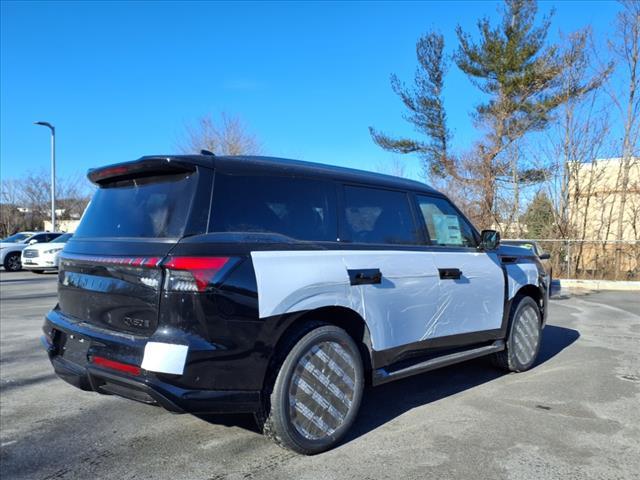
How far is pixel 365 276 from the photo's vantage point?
12.3 ft

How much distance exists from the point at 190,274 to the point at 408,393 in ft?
9.39

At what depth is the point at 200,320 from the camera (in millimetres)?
2928

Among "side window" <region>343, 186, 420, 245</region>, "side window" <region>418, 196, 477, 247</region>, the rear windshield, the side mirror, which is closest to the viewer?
the rear windshield

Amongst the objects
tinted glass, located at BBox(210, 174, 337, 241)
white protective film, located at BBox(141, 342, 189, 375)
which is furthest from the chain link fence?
white protective film, located at BBox(141, 342, 189, 375)

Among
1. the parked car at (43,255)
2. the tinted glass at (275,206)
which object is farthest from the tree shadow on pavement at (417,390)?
the parked car at (43,255)

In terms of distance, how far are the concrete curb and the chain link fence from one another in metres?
0.97

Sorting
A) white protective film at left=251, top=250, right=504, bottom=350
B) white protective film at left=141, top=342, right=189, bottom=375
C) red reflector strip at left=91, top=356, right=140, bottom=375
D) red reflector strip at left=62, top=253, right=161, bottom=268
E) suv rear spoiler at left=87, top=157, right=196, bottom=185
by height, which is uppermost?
suv rear spoiler at left=87, top=157, right=196, bottom=185

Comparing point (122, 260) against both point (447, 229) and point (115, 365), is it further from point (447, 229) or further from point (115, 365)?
point (447, 229)

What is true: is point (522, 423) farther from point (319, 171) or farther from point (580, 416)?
point (319, 171)

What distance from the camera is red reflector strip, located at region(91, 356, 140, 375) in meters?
3.00

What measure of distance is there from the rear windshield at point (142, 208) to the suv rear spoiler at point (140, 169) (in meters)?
0.04

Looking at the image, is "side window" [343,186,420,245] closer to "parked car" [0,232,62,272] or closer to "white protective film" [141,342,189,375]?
"white protective film" [141,342,189,375]

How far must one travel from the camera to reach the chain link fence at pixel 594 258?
1734 centimetres

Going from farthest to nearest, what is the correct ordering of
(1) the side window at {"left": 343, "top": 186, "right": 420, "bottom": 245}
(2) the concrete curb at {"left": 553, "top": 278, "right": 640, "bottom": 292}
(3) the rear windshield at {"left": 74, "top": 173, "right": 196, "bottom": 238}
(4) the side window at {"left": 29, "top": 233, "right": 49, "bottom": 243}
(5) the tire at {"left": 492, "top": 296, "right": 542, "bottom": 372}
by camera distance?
(4) the side window at {"left": 29, "top": 233, "right": 49, "bottom": 243} → (2) the concrete curb at {"left": 553, "top": 278, "right": 640, "bottom": 292} → (5) the tire at {"left": 492, "top": 296, "right": 542, "bottom": 372} → (1) the side window at {"left": 343, "top": 186, "right": 420, "bottom": 245} → (3) the rear windshield at {"left": 74, "top": 173, "right": 196, "bottom": 238}
